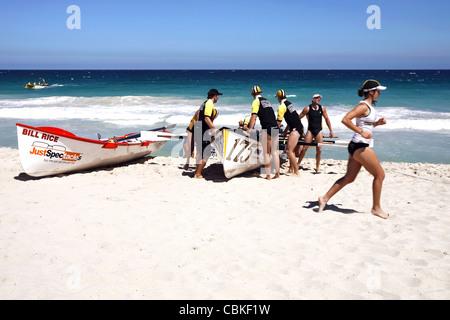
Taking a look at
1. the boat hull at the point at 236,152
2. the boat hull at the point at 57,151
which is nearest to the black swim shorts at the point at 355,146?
the boat hull at the point at 236,152

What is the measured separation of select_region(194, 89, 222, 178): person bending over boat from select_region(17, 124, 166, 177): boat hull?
192cm

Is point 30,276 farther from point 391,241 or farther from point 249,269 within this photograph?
point 391,241

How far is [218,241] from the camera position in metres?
4.23

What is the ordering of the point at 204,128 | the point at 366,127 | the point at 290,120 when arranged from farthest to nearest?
the point at 290,120, the point at 204,128, the point at 366,127

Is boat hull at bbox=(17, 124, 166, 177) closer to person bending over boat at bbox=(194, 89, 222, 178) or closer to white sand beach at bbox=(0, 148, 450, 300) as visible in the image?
white sand beach at bbox=(0, 148, 450, 300)

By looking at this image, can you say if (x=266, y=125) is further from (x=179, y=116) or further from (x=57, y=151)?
(x=179, y=116)

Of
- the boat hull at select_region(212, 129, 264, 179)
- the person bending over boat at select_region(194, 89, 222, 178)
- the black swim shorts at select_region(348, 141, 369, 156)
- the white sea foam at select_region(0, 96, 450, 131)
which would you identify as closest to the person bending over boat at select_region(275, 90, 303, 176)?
the boat hull at select_region(212, 129, 264, 179)

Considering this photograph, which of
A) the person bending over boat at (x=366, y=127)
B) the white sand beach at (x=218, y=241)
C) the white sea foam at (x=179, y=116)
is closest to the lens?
the white sand beach at (x=218, y=241)

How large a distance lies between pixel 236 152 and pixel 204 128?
85cm

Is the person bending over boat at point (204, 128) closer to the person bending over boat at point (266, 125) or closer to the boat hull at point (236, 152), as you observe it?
the boat hull at point (236, 152)

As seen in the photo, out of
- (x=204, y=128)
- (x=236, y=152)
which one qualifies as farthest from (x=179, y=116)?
(x=236, y=152)

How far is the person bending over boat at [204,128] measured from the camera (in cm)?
707

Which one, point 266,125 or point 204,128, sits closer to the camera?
point 266,125

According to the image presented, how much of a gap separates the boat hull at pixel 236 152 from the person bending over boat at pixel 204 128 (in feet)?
0.74
